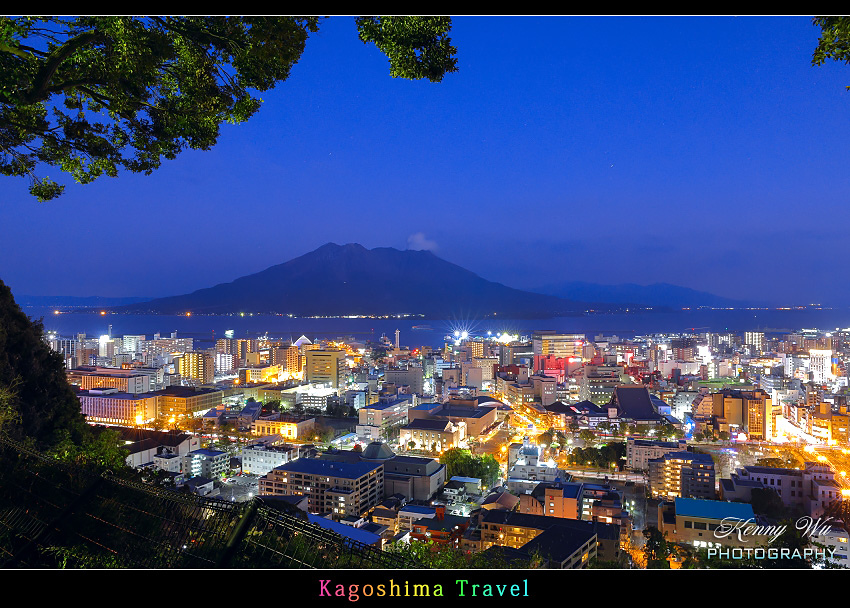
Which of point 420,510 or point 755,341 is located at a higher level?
point 755,341

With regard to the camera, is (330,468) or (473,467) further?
(473,467)

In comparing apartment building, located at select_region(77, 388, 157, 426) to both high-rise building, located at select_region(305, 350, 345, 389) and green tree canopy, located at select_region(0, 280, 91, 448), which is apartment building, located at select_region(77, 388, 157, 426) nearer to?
high-rise building, located at select_region(305, 350, 345, 389)

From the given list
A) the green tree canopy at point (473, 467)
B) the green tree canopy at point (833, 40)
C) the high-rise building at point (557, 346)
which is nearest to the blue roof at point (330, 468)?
the green tree canopy at point (473, 467)

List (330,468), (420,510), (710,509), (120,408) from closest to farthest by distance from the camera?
(710,509) → (420,510) → (330,468) → (120,408)

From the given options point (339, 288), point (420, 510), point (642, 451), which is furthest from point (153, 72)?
point (339, 288)

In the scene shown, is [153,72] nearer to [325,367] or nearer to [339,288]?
[325,367]

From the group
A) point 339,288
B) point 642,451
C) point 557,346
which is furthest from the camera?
point 557,346

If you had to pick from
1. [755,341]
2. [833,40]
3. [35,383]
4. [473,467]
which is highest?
[833,40]
